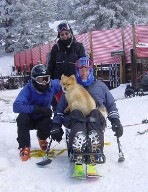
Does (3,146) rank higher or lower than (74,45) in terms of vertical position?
lower

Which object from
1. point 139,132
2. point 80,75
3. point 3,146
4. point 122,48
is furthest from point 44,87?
point 122,48

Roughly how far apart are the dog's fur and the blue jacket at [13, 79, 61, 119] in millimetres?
591

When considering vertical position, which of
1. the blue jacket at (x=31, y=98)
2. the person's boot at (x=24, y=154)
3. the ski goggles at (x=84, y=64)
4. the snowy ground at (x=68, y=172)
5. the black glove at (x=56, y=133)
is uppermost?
the ski goggles at (x=84, y=64)

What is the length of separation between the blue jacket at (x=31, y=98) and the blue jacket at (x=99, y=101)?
451mm

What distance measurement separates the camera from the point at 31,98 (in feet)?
16.5

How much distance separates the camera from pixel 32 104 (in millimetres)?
5059

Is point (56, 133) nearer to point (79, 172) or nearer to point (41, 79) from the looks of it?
point (79, 172)

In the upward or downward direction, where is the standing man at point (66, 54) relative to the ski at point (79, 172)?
upward

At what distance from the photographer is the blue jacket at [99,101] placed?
14.8 feet

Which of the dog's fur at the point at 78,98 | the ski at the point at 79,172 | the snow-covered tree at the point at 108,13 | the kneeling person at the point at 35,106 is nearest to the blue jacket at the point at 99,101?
the dog's fur at the point at 78,98

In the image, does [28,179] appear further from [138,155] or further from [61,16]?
[61,16]

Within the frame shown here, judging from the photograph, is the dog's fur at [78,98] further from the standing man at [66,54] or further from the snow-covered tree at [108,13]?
the snow-covered tree at [108,13]

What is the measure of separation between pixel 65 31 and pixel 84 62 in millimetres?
922

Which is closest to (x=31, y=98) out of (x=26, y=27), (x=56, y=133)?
(x=56, y=133)
